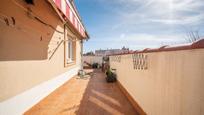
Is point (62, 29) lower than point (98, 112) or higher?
higher

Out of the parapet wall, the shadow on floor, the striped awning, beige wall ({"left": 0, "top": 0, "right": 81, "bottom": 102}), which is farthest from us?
the striped awning

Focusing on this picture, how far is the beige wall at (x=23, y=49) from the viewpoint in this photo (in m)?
3.17

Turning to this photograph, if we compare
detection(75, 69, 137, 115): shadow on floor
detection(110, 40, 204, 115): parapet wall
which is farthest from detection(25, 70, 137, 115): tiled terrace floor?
detection(110, 40, 204, 115): parapet wall

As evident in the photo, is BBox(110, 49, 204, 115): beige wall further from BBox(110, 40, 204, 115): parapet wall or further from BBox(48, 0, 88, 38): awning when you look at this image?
BBox(48, 0, 88, 38): awning

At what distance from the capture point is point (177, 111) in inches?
84.8

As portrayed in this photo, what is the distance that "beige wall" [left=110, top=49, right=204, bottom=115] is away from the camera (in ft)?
5.60

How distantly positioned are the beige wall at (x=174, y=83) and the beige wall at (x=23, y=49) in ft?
8.05

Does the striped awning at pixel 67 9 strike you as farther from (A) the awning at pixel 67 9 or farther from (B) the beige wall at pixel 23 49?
(B) the beige wall at pixel 23 49

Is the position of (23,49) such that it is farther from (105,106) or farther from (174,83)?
(174,83)

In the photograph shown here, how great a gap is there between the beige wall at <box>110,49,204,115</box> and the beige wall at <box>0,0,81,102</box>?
2453mm

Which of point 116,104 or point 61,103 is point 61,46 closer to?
point 61,103

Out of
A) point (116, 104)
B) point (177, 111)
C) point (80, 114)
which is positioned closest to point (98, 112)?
point (80, 114)

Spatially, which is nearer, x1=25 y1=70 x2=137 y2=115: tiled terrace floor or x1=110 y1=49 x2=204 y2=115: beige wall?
x1=110 y1=49 x2=204 y2=115: beige wall

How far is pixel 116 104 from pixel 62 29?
13.6 ft
